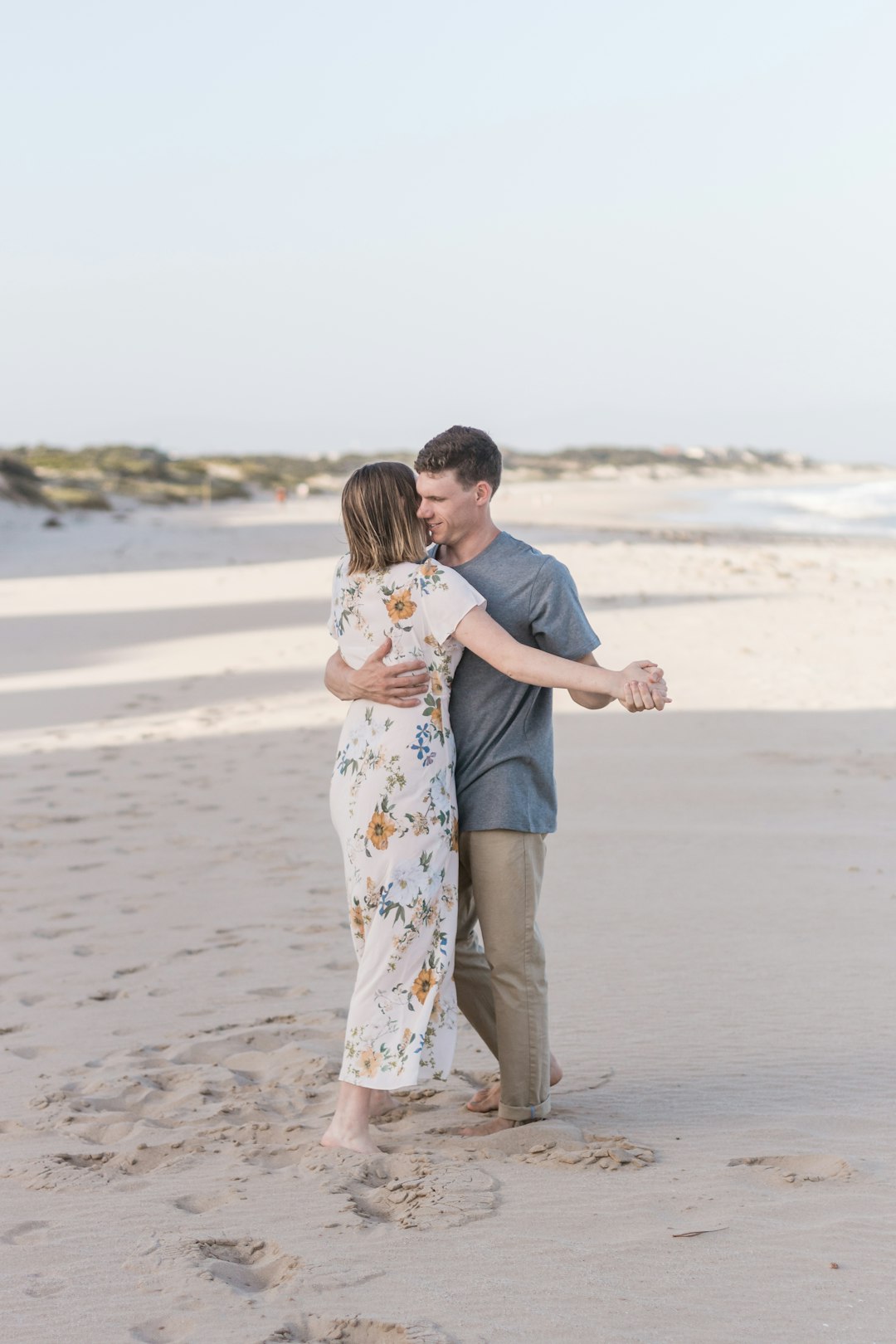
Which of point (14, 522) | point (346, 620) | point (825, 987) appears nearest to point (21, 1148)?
point (346, 620)

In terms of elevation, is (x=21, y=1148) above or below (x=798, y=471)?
below

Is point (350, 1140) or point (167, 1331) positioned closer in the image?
point (167, 1331)

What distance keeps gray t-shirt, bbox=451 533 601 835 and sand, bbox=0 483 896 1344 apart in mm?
920

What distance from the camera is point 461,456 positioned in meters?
3.73

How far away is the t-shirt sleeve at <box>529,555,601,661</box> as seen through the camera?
3770 mm

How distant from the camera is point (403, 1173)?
3652mm

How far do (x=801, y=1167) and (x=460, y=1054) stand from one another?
149cm

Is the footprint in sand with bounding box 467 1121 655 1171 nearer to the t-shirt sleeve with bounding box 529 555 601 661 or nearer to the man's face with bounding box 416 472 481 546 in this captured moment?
the t-shirt sleeve with bounding box 529 555 601 661

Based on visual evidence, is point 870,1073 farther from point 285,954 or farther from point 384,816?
point 285,954

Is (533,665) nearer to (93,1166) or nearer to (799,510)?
(93,1166)

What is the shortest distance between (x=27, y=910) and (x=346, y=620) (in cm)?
335

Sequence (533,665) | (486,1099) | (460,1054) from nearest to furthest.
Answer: (533,665)
(486,1099)
(460,1054)

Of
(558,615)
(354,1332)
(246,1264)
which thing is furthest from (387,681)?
(354,1332)

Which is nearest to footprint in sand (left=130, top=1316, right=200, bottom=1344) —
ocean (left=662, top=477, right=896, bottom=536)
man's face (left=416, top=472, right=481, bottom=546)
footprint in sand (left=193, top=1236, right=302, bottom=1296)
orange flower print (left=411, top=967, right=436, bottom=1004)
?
footprint in sand (left=193, top=1236, right=302, bottom=1296)
